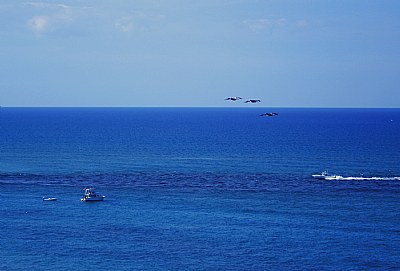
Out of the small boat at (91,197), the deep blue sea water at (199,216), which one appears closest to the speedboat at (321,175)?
the deep blue sea water at (199,216)

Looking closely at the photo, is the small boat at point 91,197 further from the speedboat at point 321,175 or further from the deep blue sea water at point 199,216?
the speedboat at point 321,175

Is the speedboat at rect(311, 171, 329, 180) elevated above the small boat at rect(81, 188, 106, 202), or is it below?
above

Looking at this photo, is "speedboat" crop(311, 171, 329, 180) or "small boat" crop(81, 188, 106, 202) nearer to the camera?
"small boat" crop(81, 188, 106, 202)

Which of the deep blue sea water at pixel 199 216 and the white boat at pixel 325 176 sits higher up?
the white boat at pixel 325 176

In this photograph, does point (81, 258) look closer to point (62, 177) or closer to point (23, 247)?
point (23, 247)

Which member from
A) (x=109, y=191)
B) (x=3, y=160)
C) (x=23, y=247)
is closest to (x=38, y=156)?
(x=3, y=160)

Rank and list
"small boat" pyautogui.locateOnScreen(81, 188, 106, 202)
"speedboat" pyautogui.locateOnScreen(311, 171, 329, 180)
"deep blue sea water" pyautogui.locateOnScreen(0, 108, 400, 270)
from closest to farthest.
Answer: "deep blue sea water" pyautogui.locateOnScreen(0, 108, 400, 270)
"small boat" pyautogui.locateOnScreen(81, 188, 106, 202)
"speedboat" pyautogui.locateOnScreen(311, 171, 329, 180)

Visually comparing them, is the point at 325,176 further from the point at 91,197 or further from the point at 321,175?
the point at 91,197

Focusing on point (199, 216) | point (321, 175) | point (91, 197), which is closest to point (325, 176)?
point (321, 175)

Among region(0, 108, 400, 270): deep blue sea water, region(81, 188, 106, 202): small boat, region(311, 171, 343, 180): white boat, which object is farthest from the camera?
region(311, 171, 343, 180): white boat

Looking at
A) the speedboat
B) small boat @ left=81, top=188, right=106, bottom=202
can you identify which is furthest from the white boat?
small boat @ left=81, top=188, right=106, bottom=202

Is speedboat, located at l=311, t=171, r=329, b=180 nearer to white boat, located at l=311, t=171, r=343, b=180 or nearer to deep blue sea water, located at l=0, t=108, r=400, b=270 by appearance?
white boat, located at l=311, t=171, r=343, b=180
